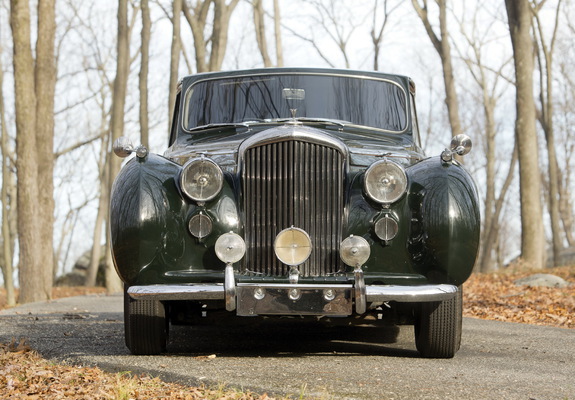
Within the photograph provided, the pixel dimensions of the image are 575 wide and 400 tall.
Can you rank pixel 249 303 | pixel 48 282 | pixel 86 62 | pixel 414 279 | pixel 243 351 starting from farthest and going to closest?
pixel 86 62, pixel 48 282, pixel 243 351, pixel 414 279, pixel 249 303

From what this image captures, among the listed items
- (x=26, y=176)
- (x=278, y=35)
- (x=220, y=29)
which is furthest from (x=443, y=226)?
(x=278, y=35)

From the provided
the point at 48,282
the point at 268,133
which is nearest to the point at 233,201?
the point at 268,133

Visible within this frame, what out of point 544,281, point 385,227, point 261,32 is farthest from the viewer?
point 261,32

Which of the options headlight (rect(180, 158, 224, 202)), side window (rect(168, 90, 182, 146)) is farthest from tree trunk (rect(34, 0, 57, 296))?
headlight (rect(180, 158, 224, 202))

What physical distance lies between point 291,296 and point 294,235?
1.35 feet

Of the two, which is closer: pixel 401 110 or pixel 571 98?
pixel 401 110

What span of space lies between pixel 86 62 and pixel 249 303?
3091cm

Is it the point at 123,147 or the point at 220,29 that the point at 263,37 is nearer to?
the point at 220,29

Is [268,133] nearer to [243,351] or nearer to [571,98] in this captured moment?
[243,351]

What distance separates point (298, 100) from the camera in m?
6.65

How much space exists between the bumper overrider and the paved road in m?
0.38

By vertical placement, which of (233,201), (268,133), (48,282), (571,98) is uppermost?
(571,98)

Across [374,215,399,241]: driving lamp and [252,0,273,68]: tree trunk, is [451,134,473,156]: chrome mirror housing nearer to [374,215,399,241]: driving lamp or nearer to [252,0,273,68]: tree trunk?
[374,215,399,241]: driving lamp

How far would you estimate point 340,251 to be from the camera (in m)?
5.11
